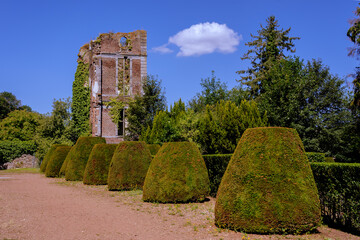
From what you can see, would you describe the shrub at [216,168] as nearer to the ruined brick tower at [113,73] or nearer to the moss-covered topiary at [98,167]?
the moss-covered topiary at [98,167]

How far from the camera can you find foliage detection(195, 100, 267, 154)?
23.6 meters

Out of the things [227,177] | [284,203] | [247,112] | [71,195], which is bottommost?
[71,195]

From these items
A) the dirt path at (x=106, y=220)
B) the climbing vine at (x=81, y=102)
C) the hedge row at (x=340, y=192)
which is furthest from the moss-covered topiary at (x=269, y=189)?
the climbing vine at (x=81, y=102)

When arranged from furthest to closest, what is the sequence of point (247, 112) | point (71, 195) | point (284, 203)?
point (247, 112) < point (71, 195) < point (284, 203)

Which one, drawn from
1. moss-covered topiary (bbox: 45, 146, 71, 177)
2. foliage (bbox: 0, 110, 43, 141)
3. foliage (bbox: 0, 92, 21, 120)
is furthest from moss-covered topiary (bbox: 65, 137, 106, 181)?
foliage (bbox: 0, 92, 21, 120)

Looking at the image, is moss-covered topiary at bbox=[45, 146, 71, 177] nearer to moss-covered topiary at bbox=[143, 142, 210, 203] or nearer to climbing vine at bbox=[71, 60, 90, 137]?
moss-covered topiary at bbox=[143, 142, 210, 203]

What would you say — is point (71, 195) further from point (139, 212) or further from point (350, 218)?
point (350, 218)

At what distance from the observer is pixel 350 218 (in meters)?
6.87

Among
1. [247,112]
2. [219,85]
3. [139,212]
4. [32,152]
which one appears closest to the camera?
[139,212]

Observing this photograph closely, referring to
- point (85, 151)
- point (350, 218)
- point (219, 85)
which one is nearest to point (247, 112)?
point (85, 151)

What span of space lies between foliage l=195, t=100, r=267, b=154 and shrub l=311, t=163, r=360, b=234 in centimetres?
1542

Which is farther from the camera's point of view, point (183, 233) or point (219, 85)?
point (219, 85)

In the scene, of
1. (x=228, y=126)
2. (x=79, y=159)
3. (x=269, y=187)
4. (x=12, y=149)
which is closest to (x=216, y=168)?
(x=269, y=187)

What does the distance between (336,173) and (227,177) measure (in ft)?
8.78
